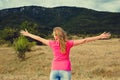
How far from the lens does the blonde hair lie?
8656mm

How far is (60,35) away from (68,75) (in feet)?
3.10

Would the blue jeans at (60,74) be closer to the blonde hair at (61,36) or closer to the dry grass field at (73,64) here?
the blonde hair at (61,36)

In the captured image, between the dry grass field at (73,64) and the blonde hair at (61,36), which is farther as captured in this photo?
the dry grass field at (73,64)

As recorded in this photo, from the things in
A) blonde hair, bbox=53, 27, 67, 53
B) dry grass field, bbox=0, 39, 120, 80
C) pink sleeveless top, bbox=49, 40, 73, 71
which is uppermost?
blonde hair, bbox=53, 27, 67, 53

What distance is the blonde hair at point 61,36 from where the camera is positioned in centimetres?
866

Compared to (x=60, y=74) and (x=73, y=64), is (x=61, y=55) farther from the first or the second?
(x=73, y=64)

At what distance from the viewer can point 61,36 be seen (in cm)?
871

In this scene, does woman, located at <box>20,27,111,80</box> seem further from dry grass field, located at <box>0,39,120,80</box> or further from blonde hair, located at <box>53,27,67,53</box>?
dry grass field, located at <box>0,39,120,80</box>

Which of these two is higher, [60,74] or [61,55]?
[61,55]

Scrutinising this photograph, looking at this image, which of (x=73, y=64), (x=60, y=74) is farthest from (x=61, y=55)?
(x=73, y=64)

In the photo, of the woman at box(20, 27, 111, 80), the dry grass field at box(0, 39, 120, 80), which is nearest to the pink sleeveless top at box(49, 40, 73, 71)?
the woman at box(20, 27, 111, 80)

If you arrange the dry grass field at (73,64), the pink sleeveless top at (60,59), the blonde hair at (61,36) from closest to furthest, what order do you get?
the blonde hair at (61,36) < the pink sleeveless top at (60,59) < the dry grass field at (73,64)

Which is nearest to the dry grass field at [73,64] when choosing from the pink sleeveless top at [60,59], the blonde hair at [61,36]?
the pink sleeveless top at [60,59]

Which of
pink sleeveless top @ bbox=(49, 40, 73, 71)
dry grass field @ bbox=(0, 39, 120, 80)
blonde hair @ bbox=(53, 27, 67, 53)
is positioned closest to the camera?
blonde hair @ bbox=(53, 27, 67, 53)
